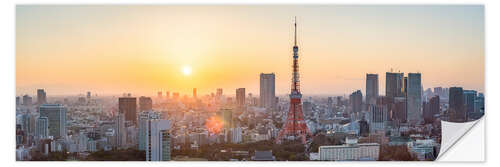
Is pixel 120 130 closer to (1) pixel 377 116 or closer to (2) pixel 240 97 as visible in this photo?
(2) pixel 240 97

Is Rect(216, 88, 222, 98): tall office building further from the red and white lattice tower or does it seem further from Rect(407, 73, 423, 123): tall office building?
Rect(407, 73, 423, 123): tall office building

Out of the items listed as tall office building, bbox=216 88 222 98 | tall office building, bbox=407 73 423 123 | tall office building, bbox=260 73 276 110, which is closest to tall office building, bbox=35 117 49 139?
tall office building, bbox=216 88 222 98

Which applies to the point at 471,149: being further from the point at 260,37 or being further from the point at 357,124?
the point at 260,37

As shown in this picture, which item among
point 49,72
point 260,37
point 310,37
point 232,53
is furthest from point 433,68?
point 49,72

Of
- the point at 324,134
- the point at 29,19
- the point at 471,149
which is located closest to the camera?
the point at 471,149

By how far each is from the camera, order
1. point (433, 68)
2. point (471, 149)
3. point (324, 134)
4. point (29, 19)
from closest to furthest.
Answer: point (471, 149)
point (29, 19)
point (433, 68)
point (324, 134)

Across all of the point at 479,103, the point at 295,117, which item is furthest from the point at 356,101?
the point at 479,103

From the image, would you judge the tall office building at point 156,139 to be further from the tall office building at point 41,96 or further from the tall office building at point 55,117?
the tall office building at point 41,96
